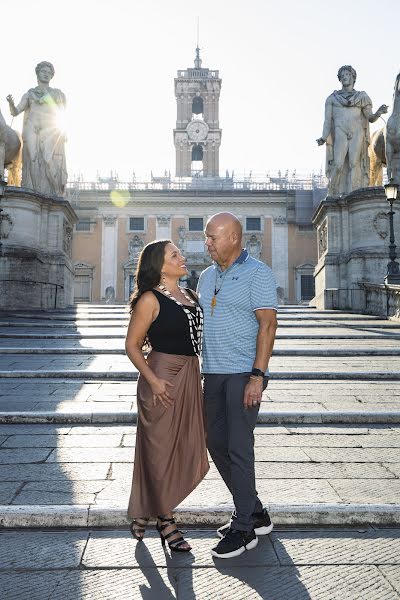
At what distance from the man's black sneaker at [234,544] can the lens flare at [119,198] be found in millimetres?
47026

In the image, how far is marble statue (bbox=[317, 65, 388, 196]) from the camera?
58.1 feet

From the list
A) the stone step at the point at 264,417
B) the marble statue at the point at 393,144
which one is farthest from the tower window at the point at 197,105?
the stone step at the point at 264,417

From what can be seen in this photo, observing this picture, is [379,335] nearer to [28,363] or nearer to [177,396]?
[28,363]

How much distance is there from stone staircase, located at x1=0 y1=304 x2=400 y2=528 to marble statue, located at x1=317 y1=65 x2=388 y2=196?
29.1 feet

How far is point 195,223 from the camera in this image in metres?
48.7

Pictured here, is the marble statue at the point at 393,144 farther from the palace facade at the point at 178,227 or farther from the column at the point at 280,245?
the column at the point at 280,245

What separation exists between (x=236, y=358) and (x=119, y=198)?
4682 centimetres

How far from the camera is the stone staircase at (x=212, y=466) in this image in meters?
3.32

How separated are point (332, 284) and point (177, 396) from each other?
14789 mm

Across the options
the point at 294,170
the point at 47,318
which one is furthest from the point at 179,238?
the point at 47,318

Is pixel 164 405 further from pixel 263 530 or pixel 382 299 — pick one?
pixel 382 299

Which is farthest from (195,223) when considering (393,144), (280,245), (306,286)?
(393,144)

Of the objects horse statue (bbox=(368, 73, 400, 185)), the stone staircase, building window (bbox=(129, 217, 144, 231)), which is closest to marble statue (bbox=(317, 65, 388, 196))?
horse statue (bbox=(368, 73, 400, 185))

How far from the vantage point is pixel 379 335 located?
11.2 meters
